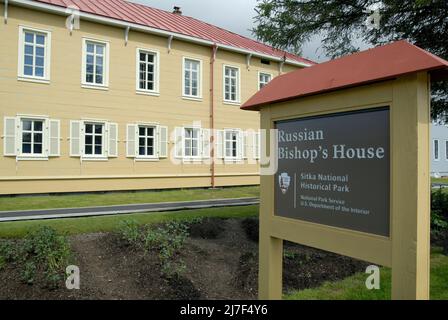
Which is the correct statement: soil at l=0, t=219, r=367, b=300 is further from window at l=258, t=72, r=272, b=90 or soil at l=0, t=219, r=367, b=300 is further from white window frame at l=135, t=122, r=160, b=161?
window at l=258, t=72, r=272, b=90

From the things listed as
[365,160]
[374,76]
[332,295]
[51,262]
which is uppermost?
[374,76]

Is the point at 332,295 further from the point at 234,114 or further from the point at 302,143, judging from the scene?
the point at 234,114

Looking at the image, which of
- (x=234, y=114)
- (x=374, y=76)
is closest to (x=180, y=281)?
(x=374, y=76)

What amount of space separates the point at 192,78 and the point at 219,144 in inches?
151

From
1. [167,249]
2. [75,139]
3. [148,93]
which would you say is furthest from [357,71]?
[148,93]

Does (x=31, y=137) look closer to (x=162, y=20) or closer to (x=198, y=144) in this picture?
(x=198, y=144)

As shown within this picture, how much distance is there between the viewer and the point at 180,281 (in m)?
5.03

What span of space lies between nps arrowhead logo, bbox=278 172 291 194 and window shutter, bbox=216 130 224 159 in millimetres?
16939

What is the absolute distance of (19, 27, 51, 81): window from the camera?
15523 millimetres

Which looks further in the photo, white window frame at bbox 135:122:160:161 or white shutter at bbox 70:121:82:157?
white window frame at bbox 135:122:160:161

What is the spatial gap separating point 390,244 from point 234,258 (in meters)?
3.77

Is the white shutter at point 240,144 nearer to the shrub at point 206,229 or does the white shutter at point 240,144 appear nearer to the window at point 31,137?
the window at point 31,137

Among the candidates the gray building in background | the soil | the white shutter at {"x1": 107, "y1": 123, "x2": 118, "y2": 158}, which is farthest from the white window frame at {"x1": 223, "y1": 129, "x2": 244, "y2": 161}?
the gray building in background

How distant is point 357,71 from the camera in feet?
9.95
